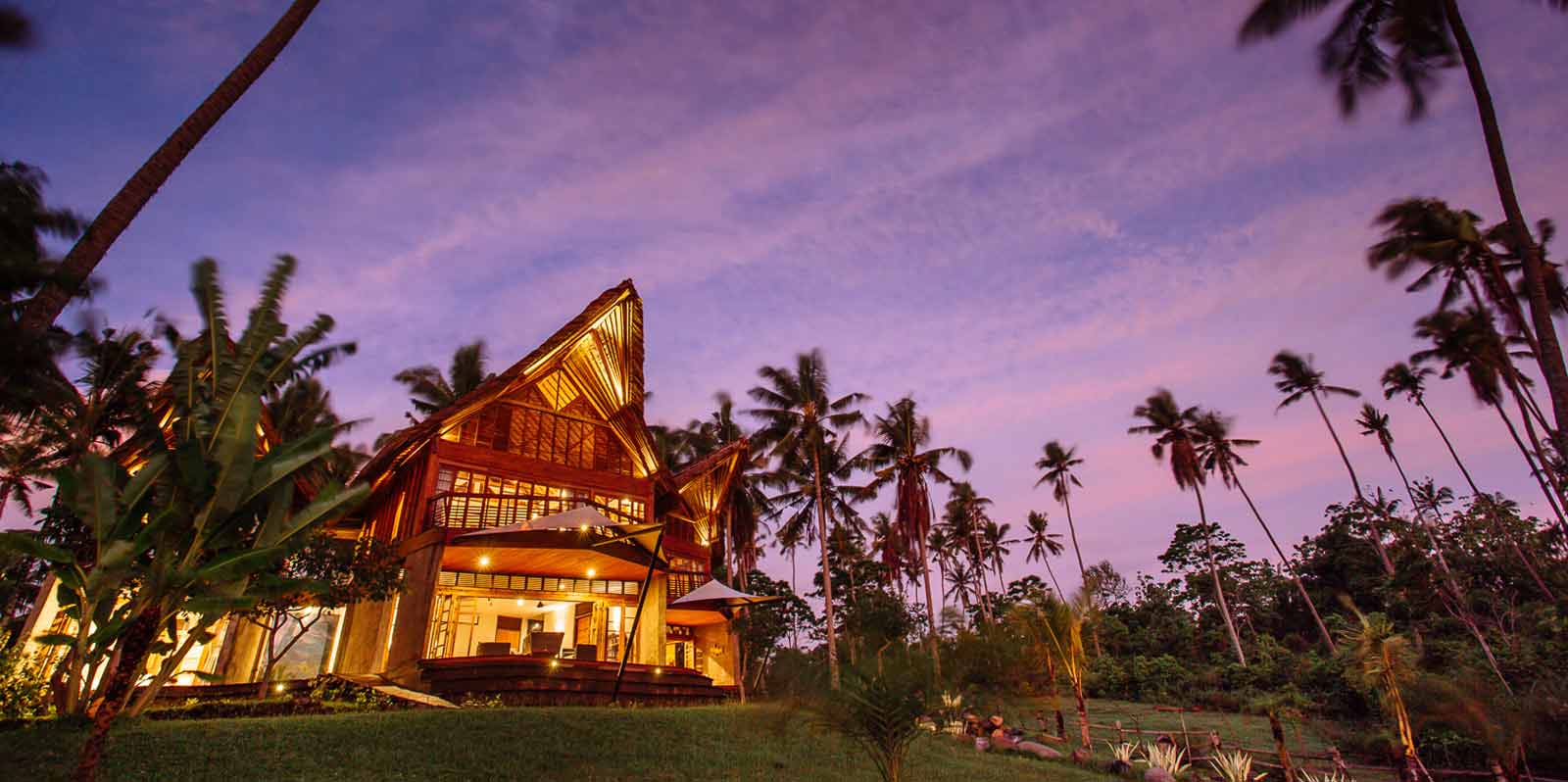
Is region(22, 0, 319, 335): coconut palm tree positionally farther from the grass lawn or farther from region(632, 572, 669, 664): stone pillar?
region(632, 572, 669, 664): stone pillar

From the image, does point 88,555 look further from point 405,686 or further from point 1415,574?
point 1415,574

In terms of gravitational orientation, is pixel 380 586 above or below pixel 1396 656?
above

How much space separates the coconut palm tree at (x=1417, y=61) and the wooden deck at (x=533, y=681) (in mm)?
15994

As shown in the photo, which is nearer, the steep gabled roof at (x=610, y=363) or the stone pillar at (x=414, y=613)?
the stone pillar at (x=414, y=613)

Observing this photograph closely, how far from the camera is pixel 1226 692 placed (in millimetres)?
29641

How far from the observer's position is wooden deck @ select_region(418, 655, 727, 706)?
1370 cm

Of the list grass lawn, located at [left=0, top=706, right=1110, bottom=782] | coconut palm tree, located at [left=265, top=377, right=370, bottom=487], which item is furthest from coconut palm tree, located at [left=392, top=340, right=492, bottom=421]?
grass lawn, located at [left=0, top=706, right=1110, bottom=782]

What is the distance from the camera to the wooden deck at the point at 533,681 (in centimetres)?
1370

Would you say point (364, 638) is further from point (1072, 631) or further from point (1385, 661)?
point (1385, 661)

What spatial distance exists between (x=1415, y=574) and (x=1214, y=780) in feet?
72.4

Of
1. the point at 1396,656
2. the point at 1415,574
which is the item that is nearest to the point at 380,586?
the point at 1396,656

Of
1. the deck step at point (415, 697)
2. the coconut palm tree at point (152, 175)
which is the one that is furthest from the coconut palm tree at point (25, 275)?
the deck step at point (415, 697)

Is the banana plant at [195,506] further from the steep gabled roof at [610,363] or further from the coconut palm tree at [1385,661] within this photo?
the coconut palm tree at [1385,661]

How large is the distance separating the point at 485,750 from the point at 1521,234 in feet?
54.0
